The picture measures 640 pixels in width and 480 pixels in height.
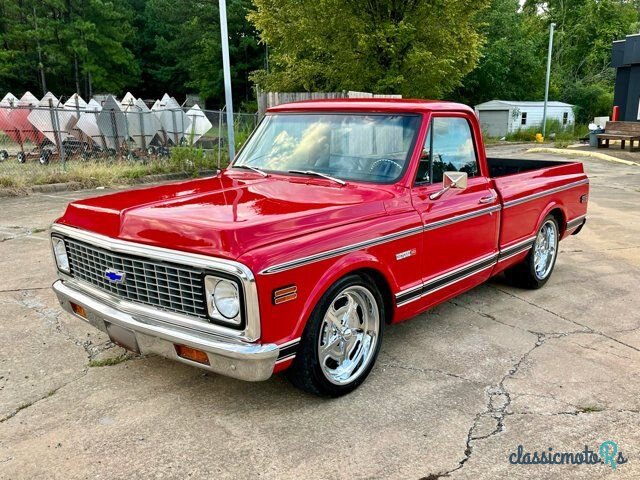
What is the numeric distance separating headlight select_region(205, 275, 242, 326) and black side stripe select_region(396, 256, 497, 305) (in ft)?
4.28

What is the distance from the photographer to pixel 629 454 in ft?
9.57

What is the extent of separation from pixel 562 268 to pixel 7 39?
160ft

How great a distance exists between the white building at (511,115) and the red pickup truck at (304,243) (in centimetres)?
3410

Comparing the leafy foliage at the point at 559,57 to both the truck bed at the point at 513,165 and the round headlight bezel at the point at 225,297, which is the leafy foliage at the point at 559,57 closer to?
the truck bed at the point at 513,165

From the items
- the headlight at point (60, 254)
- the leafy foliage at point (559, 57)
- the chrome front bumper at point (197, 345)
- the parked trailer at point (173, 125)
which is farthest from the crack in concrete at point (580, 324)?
the leafy foliage at point (559, 57)

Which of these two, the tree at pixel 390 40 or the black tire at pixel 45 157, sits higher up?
the tree at pixel 390 40

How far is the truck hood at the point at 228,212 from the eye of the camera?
9.43ft

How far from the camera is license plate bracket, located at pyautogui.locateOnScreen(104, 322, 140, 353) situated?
Answer: 3127 millimetres

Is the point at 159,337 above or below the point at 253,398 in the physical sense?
above

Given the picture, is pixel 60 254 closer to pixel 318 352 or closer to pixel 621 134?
pixel 318 352

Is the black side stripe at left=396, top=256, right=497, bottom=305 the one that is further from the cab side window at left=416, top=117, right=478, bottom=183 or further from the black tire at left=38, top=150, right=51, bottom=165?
the black tire at left=38, top=150, right=51, bottom=165

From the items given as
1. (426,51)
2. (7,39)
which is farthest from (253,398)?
(7,39)

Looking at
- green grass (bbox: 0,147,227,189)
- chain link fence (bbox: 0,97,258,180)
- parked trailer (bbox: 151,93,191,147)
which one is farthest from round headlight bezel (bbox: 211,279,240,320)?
parked trailer (bbox: 151,93,191,147)

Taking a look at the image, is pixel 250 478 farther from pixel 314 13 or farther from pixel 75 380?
pixel 314 13
